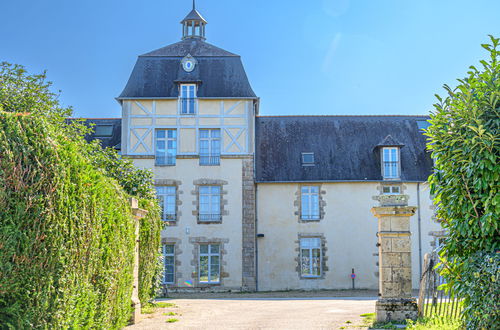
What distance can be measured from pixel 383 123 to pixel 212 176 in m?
7.22

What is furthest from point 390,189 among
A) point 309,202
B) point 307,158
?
point 307,158

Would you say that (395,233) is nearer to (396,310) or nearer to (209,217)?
(396,310)

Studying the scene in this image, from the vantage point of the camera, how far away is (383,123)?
22781 mm

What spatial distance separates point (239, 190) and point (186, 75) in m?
4.38

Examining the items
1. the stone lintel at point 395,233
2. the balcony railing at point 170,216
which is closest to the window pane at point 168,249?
the balcony railing at point 170,216

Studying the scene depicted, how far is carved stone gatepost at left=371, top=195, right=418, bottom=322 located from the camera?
8.60 m

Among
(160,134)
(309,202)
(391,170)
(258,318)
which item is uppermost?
(160,134)

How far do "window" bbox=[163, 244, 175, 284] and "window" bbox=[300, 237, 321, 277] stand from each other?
4.35m

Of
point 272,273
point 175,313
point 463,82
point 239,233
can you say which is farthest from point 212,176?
point 463,82

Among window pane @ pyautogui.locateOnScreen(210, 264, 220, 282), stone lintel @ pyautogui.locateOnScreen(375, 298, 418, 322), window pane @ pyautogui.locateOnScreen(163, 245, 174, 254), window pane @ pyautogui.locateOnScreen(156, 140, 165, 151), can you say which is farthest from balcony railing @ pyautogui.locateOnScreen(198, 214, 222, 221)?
stone lintel @ pyautogui.locateOnScreen(375, 298, 418, 322)

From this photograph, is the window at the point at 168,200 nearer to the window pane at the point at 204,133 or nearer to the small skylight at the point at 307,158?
the window pane at the point at 204,133

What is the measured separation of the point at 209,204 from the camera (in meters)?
20.0

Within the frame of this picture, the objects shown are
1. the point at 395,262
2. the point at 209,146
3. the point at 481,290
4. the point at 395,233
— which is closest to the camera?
the point at 481,290

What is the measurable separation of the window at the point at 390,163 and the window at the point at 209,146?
229 inches
